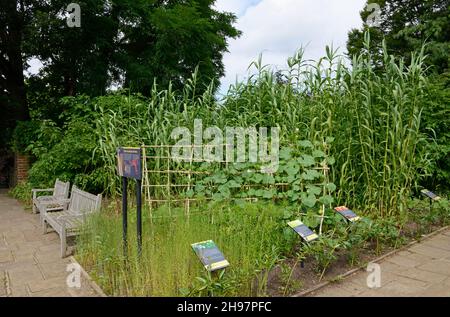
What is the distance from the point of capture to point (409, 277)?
309 cm

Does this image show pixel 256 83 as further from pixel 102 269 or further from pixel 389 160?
pixel 102 269

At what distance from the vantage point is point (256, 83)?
5.16 m

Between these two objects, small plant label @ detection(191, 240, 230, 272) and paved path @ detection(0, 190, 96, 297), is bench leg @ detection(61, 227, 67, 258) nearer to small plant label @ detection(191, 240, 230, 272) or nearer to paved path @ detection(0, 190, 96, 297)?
paved path @ detection(0, 190, 96, 297)

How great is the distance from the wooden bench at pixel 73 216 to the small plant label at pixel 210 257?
1765mm

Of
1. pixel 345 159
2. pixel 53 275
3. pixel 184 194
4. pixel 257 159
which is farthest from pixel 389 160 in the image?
pixel 53 275

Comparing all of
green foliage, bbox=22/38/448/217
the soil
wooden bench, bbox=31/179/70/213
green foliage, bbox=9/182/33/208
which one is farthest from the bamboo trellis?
green foliage, bbox=9/182/33/208

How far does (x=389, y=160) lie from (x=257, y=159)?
5.13 ft

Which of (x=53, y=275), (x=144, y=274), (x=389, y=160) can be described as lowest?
(x=53, y=275)

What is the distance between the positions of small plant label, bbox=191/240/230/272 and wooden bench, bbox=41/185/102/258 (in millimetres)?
1765

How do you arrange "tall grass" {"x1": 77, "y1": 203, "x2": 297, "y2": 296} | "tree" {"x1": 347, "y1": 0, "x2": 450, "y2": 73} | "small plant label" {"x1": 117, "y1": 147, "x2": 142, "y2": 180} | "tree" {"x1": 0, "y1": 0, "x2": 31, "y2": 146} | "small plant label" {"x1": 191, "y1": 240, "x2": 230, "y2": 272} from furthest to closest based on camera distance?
"tree" {"x1": 347, "y1": 0, "x2": 450, "y2": 73} < "tree" {"x1": 0, "y1": 0, "x2": 31, "y2": 146} < "small plant label" {"x1": 117, "y1": 147, "x2": 142, "y2": 180} < "tall grass" {"x1": 77, "y1": 203, "x2": 297, "y2": 296} < "small plant label" {"x1": 191, "y1": 240, "x2": 230, "y2": 272}

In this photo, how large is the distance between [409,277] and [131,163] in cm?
263

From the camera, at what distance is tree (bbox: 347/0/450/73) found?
37.8ft

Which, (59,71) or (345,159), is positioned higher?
(59,71)

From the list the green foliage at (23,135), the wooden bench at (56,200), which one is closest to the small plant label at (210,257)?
the wooden bench at (56,200)
